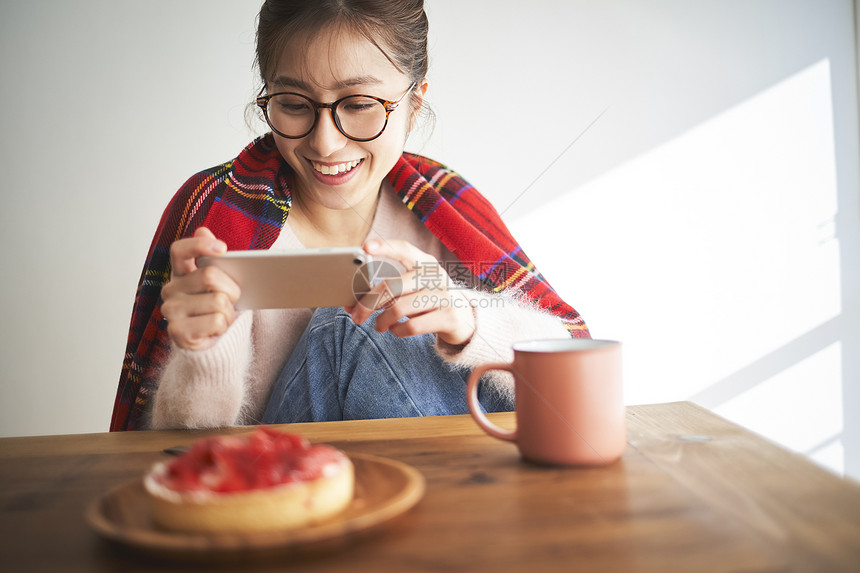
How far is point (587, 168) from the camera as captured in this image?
249 centimetres

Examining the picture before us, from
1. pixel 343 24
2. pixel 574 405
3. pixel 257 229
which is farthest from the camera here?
pixel 257 229

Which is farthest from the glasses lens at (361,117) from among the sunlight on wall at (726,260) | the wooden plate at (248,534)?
the sunlight on wall at (726,260)

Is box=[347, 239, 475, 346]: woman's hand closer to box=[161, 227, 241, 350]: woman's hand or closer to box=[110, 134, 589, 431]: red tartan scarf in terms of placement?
box=[161, 227, 241, 350]: woman's hand

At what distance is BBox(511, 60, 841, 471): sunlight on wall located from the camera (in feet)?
8.20

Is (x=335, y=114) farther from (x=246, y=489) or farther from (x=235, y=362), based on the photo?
(x=246, y=489)

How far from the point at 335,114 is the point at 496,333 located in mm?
509

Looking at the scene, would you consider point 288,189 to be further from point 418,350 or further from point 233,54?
point 233,54

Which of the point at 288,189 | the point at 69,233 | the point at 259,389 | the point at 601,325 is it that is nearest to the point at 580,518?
the point at 259,389

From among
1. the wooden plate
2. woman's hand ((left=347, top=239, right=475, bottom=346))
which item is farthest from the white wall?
the wooden plate

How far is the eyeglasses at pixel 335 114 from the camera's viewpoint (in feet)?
3.88

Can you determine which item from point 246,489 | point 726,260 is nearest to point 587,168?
point 726,260

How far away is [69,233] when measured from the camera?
7.48 ft

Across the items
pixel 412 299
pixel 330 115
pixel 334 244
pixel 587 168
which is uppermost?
pixel 587 168

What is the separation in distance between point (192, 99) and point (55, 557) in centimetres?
211
